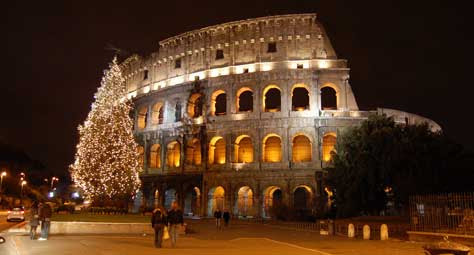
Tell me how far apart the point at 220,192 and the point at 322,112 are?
10554 millimetres

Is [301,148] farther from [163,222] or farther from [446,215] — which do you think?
[163,222]

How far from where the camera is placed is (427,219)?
50.9 ft

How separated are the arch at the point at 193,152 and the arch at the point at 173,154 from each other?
1.78 metres

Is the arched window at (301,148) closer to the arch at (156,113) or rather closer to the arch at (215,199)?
the arch at (215,199)

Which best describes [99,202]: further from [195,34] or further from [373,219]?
[195,34]

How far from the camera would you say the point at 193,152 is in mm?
37031

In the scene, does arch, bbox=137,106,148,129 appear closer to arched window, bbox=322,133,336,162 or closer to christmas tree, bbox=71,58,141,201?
christmas tree, bbox=71,58,141,201

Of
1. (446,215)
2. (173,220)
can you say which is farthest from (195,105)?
(173,220)

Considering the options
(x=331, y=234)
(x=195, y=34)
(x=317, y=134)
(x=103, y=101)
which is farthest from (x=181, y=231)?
(x=195, y=34)

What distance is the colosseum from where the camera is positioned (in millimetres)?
32750

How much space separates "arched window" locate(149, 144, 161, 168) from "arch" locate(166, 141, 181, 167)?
1288 mm

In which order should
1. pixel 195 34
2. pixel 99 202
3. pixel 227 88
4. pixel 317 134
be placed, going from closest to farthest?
1. pixel 99 202
2. pixel 317 134
3. pixel 227 88
4. pixel 195 34

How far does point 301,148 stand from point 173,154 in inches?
460

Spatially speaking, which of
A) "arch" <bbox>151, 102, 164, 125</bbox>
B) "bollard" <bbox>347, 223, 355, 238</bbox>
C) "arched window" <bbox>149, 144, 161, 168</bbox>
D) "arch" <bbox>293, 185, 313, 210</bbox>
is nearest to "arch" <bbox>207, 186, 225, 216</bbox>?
"arch" <bbox>293, 185, 313, 210</bbox>
